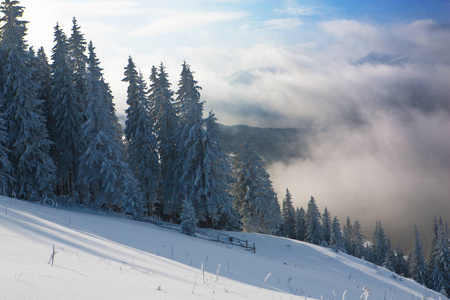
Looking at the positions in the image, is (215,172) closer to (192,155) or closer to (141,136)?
(192,155)

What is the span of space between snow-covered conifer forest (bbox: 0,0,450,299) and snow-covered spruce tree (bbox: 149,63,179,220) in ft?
0.35

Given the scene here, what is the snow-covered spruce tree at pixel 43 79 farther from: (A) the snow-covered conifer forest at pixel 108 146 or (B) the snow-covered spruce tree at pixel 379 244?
(B) the snow-covered spruce tree at pixel 379 244

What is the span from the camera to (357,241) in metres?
88.9

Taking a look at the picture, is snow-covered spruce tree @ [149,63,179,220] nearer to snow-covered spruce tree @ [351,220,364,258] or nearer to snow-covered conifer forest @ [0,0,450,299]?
snow-covered conifer forest @ [0,0,450,299]

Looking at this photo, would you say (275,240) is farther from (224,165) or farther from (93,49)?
(93,49)

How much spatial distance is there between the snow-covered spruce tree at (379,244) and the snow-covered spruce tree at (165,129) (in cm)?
7251

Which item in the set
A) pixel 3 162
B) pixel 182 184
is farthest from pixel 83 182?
pixel 182 184

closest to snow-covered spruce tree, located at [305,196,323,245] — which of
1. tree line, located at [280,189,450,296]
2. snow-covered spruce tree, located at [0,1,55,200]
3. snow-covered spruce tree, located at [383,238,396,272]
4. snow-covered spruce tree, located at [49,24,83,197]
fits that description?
tree line, located at [280,189,450,296]

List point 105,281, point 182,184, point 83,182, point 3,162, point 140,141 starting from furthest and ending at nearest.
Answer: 1. point 140,141
2. point 182,184
3. point 83,182
4. point 3,162
5. point 105,281

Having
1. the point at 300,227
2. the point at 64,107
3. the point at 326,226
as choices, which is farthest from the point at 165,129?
the point at 326,226

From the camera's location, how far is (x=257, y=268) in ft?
39.8

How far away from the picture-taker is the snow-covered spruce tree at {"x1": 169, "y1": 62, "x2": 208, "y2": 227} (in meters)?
29.5

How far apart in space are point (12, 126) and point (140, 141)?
11527 millimetres

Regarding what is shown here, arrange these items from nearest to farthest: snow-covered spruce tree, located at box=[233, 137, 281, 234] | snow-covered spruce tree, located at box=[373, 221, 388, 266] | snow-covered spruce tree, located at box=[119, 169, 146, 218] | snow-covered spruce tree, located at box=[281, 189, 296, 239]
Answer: snow-covered spruce tree, located at box=[119, 169, 146, 218] → snow-covered spruce tree, located at box=[233, 137, 281, 234] → snow-covered spruce tree, located at box=[281, 189, 296, 239] → snow-covered spruce tree, located at box=[373, 221, 388, 266]
